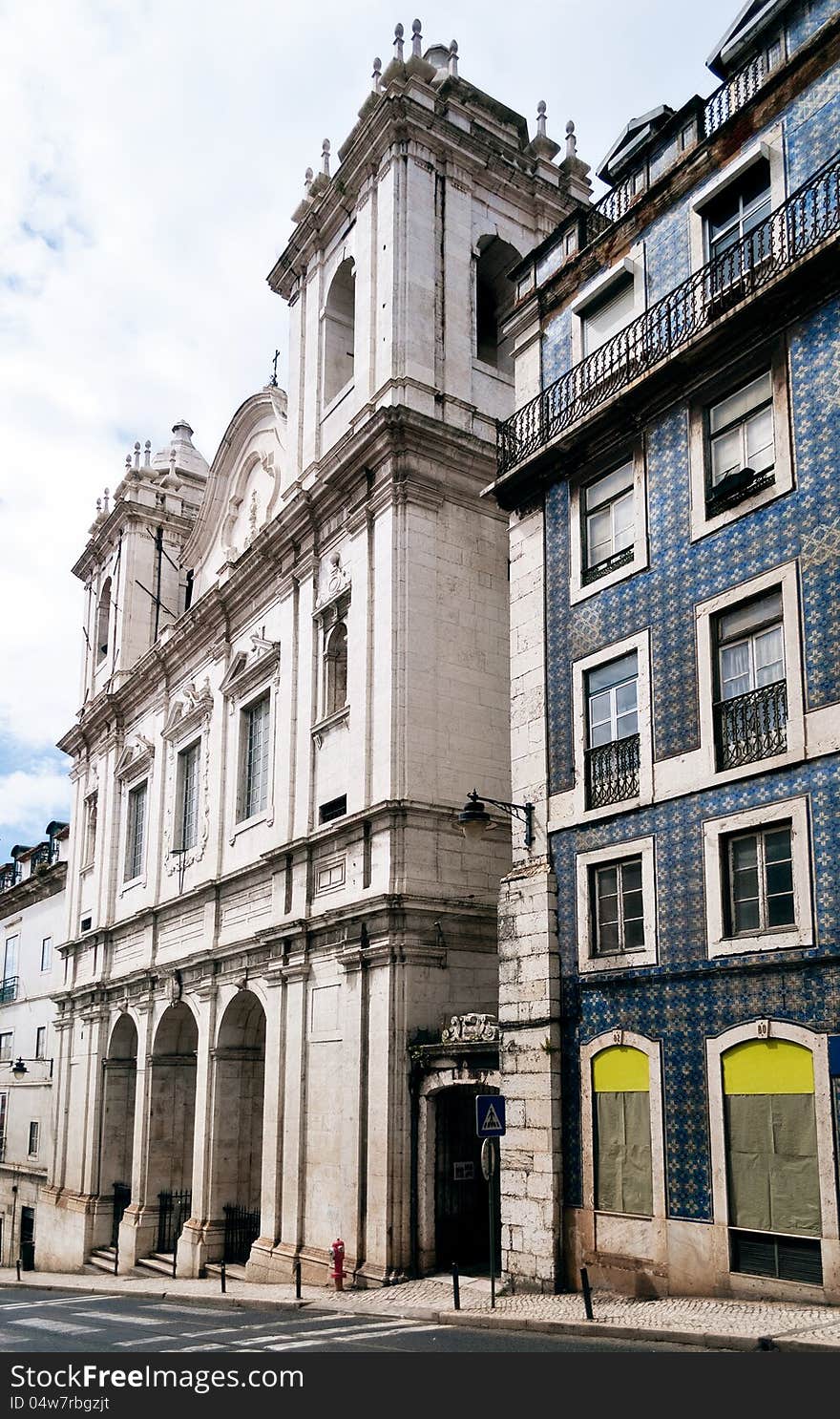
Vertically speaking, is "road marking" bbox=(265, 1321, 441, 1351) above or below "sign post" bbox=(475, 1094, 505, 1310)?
below

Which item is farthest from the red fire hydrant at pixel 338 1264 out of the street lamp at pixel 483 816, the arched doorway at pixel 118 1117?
the arched doorway at pixel 118 1117

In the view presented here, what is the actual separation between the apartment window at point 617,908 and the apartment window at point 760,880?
1.58 meters

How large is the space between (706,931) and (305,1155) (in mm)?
11442

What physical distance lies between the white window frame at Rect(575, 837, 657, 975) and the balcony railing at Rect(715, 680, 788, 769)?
→ 160 centimetres

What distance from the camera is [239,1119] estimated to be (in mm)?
28469

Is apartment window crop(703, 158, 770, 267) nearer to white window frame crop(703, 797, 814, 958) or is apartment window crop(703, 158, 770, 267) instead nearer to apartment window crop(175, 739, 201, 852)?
white window frame crop(703, 797, 814, 958)

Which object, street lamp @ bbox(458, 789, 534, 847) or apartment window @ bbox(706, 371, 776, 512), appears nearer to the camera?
apartment window @ bbox(706, 371, 776, 512)

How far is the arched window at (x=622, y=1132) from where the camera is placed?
15406mm

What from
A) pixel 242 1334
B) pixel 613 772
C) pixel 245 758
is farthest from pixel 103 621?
pixel 242 1334

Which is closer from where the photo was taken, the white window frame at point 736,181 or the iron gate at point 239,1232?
the white window frame at point 736,181

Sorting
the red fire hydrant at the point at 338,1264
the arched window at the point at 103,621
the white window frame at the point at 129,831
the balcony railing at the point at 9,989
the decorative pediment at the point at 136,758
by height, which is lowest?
the red fire hydrant at the point at 338,1264

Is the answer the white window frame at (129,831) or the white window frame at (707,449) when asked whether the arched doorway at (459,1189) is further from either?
the white window frame at (129,831)

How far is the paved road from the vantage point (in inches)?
521

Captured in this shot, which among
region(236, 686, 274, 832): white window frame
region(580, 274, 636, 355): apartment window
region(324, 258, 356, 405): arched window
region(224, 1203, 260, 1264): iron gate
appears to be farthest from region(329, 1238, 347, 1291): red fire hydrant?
region(324, 258, 356, 405): arched window
